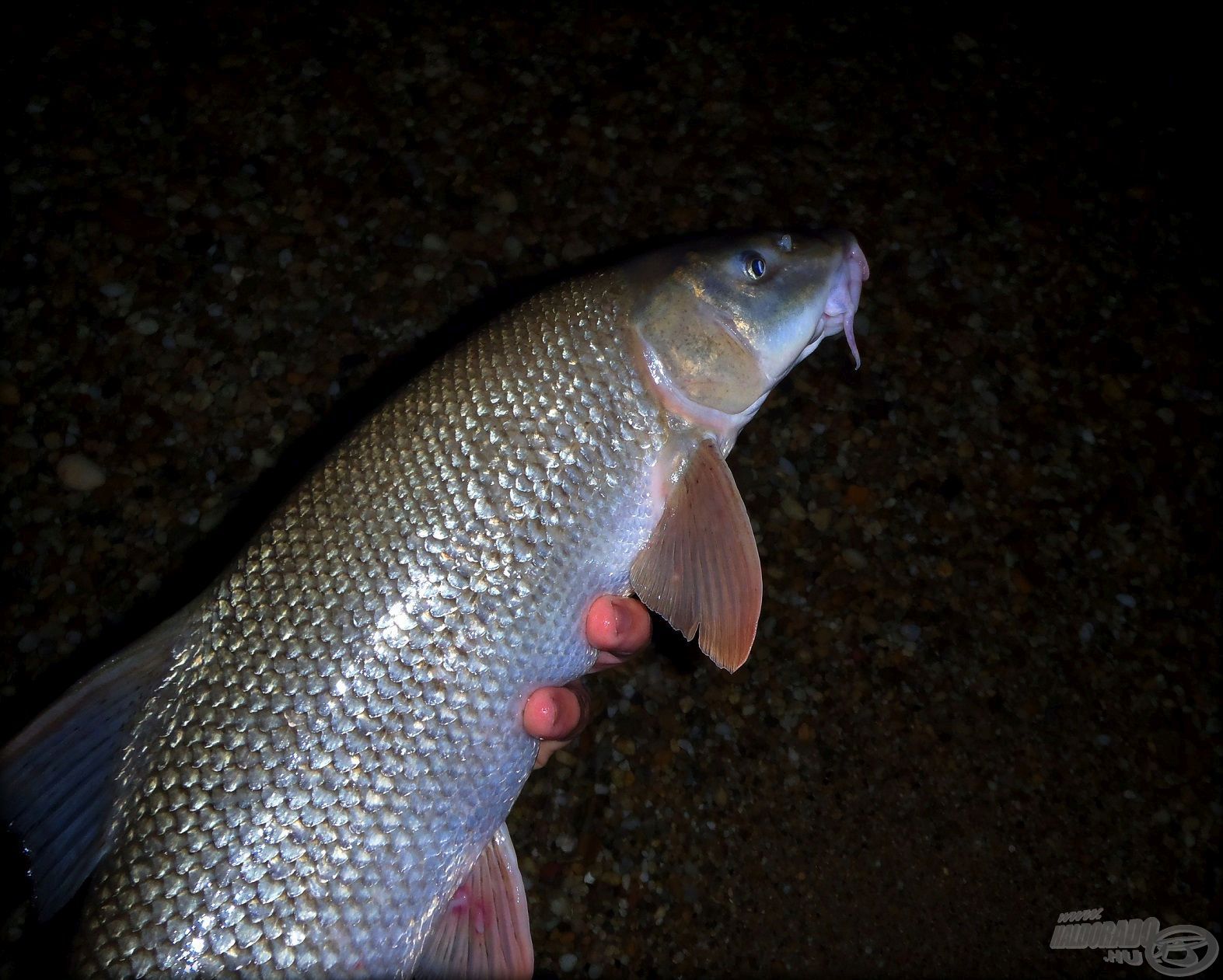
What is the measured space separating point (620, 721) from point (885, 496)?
3.41 feet

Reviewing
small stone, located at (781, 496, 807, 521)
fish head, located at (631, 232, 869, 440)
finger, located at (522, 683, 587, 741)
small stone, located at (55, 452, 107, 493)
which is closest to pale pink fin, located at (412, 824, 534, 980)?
finger, located at (522, 683, 587, 741)

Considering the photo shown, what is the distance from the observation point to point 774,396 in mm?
2408

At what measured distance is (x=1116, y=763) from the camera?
81.7 inches

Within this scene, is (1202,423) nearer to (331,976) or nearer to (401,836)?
(401,836)

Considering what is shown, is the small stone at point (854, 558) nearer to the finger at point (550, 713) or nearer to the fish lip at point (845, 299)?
the fish lip at point (845, 299)

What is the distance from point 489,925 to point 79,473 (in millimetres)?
1751

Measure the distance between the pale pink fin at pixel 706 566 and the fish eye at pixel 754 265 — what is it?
1.21 ft

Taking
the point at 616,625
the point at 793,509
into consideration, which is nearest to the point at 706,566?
the point at 616,625

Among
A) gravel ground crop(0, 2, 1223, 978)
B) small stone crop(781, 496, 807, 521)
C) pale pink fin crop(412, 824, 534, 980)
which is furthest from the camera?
small stone crop(781, 496, 807, 521)

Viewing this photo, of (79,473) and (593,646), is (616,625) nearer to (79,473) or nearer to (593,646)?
(593,646)

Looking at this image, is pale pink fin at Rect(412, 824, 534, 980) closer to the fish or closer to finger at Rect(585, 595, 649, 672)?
the fish

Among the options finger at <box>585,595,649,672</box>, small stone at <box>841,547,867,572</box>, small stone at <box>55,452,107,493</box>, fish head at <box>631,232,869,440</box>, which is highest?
small stone at <box>55,452,107,493</box>

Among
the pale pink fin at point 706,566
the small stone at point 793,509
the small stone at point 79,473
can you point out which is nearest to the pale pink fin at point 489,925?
the pale pink fin at point 706,566

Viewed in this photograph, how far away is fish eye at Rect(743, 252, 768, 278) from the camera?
1455 millimetres
